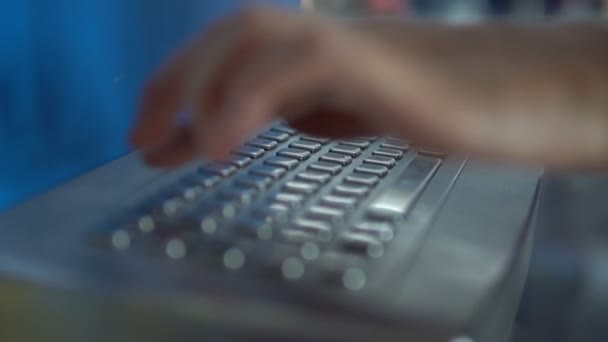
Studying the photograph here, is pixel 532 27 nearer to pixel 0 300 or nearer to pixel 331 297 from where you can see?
pixel 331 297

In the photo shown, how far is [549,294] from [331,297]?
0.57 meters

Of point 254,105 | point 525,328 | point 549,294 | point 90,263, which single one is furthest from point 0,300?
point 549,294

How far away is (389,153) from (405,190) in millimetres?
73

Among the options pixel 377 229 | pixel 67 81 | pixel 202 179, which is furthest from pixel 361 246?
pixel 67 81

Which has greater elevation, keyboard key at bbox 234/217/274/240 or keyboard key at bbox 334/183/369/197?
keyboard key at bbox 334/183/369/197

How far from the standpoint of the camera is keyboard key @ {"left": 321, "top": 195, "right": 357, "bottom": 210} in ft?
1.35

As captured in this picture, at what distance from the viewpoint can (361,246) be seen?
37 centimetres

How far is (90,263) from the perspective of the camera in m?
0.37

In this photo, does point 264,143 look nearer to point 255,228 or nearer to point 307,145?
point 307,145

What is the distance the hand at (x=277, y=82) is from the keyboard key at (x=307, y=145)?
131 millimetres

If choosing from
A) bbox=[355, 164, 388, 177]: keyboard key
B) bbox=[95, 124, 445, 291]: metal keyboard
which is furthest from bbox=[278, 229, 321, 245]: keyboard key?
bbox=[355, 164, 388, 177]: keyboard key

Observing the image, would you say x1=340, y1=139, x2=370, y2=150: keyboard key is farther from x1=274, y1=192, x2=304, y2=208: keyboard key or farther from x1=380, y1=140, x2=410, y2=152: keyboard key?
x1=274, y1=192, x2=304, y2=208: keyboard key

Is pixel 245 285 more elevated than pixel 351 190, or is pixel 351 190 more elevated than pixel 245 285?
pixel 351 190

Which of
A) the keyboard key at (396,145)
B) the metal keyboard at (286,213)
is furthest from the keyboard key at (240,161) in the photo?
the keyboard key at (396,145)
